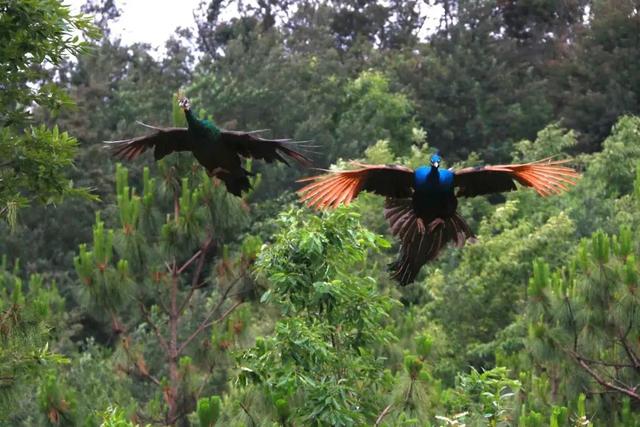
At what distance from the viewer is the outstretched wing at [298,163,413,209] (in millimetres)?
8062

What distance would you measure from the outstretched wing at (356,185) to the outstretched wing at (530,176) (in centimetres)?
36

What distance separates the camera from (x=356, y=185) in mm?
8359

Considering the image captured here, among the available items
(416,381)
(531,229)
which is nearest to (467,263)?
(531,229)

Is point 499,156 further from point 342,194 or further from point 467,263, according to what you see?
point 342,194

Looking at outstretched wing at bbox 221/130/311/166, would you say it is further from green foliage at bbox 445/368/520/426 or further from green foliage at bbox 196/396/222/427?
green foliage at bbox 196/396/222/427

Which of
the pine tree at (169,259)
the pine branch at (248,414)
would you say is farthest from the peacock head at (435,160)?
the pine tree at (169,259)

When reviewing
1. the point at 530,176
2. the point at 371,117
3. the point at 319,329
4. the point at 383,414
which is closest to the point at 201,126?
the point at 319,329

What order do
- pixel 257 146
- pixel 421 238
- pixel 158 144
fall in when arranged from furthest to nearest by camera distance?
pixel 158 144, pixel 257 146, pixel 421 238

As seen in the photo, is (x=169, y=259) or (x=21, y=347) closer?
(x=21, y=347)

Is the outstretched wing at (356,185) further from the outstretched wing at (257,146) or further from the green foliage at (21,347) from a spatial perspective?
the green foliage at (21,347)

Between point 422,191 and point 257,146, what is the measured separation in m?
1.30

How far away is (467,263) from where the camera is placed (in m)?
21.9

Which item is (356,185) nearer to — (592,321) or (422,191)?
(422,191)

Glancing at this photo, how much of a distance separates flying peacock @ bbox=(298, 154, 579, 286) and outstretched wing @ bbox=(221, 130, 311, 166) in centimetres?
46
